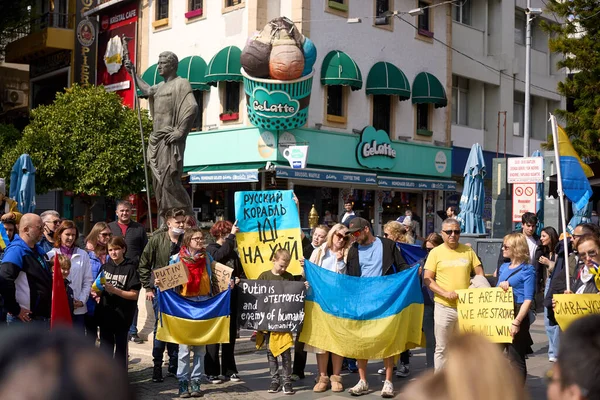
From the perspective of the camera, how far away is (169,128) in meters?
12.2

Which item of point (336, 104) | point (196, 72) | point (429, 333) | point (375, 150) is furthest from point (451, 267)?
point (375, 150)

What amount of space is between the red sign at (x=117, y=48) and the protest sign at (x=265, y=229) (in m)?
20.5

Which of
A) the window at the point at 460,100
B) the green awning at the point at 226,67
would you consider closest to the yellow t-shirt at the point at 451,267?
the green awning at the point at 226,67

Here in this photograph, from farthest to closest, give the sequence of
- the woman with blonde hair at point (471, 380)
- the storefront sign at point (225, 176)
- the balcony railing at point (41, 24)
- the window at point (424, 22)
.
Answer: the balcony railing at point (41, 24) < the window at point (424, 22) < the storefront sign at point (225, 176) < the woman with blonde hair at point (471, 380)

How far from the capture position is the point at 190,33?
2734 centimetres

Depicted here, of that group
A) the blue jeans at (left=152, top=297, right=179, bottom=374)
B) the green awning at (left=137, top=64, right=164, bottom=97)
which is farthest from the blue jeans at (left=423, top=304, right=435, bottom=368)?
the green awning at (left=137, top=64, right=164, bottom=97)

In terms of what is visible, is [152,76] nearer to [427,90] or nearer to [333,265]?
[427,90]

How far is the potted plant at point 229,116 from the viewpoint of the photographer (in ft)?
83.4

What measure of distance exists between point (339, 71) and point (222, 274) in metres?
17.5

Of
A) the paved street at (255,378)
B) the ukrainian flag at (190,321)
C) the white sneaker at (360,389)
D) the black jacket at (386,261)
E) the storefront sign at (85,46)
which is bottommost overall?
the paved street at (255,378)

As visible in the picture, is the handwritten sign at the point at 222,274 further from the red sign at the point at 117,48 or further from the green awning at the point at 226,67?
the red sign at the point at 117,48

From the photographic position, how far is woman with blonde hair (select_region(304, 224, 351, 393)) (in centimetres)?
849

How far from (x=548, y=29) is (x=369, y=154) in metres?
7.58

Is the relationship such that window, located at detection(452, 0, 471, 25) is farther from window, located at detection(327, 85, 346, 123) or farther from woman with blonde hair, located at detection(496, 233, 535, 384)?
woman with blonde hair, located at detection(496, 233, 535, 384)
